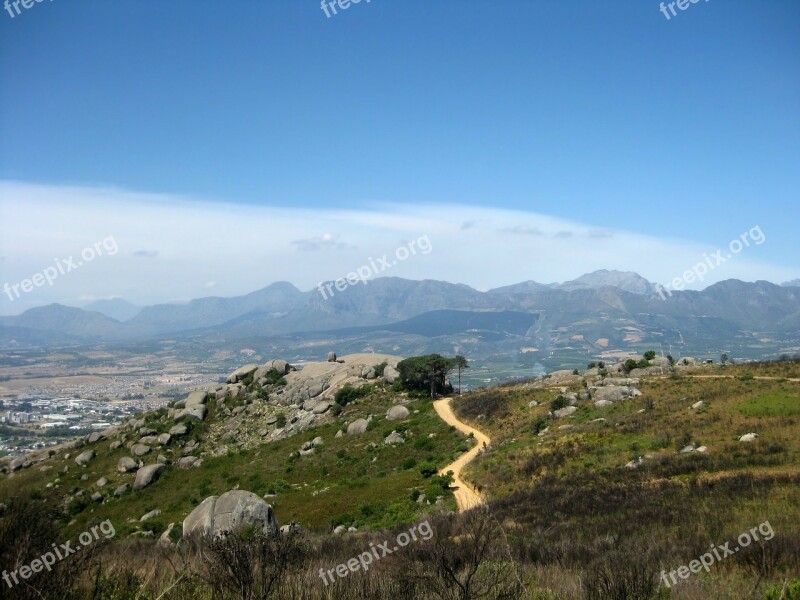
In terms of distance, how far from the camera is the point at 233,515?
2006 cm

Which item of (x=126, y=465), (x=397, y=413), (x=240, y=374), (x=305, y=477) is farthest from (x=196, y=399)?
(x=305, y=477)

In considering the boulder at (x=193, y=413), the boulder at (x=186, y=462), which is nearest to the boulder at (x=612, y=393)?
the boulder at (x=186, y=462)

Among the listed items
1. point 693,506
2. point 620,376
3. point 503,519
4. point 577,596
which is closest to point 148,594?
point 577,596

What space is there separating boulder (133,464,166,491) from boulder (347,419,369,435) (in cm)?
1830

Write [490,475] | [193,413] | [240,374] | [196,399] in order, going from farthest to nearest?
[240,374] < [196,399] < [193,413] < [490,475]

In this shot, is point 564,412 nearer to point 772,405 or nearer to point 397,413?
point 772,405

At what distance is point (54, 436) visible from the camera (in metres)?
108

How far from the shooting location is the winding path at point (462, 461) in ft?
78.3

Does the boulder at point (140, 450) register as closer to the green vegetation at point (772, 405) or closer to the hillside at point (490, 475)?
the hillside at point (490, 475)

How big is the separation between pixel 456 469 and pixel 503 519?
13.6m
